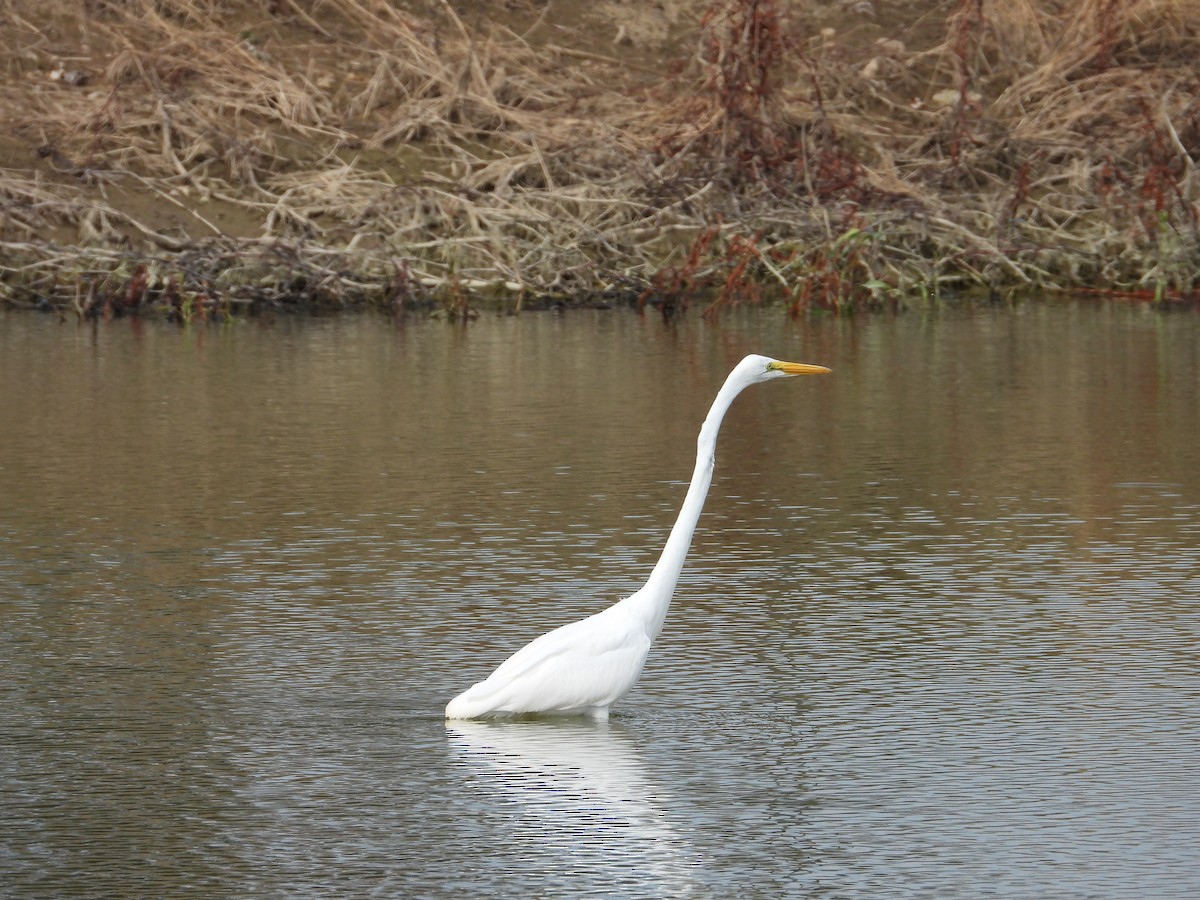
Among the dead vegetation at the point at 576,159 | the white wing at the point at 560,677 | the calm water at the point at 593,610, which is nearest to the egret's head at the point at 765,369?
the calm water at the point at 593,610

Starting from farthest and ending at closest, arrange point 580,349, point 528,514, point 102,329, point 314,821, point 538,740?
1. point 102,329
2. point 580,349
3. point 528,514
4. point 538,740
5. point 314,821

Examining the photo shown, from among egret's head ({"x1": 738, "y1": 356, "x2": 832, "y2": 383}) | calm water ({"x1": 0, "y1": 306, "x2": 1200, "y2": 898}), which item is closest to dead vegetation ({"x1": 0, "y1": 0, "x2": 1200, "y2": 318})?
calm water ({"x1": 0, "y1": 306, "x2": 1200, "y2": 898})

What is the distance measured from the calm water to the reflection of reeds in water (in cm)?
1

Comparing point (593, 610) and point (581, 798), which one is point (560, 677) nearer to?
point (581, 798)

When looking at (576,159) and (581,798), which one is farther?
(576,159)

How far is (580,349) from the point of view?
14344 mm

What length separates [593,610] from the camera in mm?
7152

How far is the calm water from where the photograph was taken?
15.7 ft

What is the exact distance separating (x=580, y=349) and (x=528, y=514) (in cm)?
560

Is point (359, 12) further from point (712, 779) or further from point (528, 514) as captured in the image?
point (712, 779)

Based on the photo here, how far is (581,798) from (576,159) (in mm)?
14568

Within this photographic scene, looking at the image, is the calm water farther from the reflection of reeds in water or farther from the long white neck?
the long white neck

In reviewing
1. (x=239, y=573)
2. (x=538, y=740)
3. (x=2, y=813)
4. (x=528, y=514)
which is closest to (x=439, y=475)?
(x=528, y=514)

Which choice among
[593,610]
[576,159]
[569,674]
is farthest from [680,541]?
[576,159]
